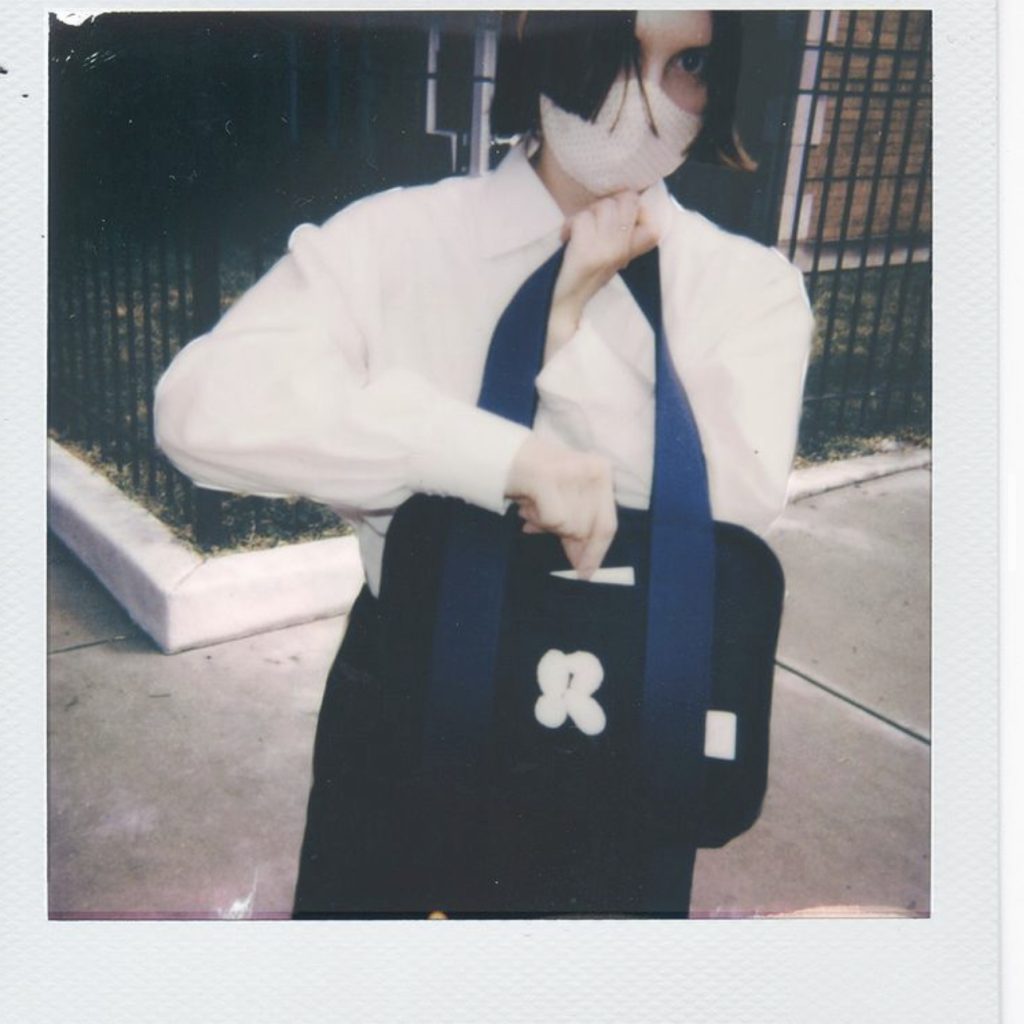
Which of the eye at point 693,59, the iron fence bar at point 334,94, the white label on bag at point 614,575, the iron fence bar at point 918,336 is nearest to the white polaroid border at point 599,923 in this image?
the iron fence bar at point 918,336

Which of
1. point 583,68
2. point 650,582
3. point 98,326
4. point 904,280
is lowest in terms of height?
point 650,582

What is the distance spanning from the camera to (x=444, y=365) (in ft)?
4.31

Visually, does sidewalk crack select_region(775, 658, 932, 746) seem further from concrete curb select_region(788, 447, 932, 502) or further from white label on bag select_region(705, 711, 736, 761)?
concrete curb select_region(788, 447, 932, 502)

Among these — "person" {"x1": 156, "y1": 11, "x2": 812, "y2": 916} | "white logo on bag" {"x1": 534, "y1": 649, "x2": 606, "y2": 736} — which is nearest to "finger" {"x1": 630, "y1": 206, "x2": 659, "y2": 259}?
"person" {"x1": 156, "y1": 11, "x2": 812, "y2": 916}

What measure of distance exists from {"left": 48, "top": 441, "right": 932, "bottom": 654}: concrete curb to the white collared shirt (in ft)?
0.29

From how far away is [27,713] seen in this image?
1.42 meters

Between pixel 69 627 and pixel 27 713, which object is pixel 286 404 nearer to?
pixel 69 627

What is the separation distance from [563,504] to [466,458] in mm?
132

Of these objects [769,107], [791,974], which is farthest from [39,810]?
[769,107]

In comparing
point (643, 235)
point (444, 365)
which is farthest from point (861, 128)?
point (444, 365)

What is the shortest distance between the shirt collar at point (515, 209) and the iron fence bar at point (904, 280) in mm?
372

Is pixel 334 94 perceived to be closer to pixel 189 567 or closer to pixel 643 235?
pixel 643 235

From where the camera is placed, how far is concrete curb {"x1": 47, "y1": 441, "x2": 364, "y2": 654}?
4.59 feet

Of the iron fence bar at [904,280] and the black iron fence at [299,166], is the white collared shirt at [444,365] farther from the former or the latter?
the iron fence bar at [904,280]
